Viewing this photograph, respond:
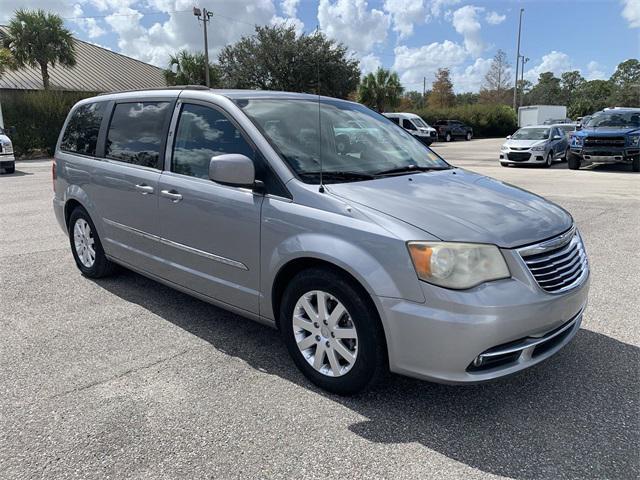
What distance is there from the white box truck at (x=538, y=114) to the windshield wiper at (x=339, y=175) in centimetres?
4170

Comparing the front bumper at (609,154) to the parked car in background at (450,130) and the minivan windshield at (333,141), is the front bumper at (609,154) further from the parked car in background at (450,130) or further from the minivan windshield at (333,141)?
the parked car in background at (450,130)

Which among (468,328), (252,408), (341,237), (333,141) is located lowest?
(252,408)

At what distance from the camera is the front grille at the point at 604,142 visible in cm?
1633

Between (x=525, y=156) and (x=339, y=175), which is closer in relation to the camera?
(x=339, y=175)

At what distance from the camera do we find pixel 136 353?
12.2 feet

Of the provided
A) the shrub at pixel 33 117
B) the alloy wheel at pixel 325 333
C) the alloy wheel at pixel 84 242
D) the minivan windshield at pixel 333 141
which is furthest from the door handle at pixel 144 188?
the shrub at pixel 33 117

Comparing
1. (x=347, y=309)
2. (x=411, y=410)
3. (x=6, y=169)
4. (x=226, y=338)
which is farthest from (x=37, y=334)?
(x=6, y=169)

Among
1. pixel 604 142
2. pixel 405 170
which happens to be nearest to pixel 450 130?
pixel 604 142

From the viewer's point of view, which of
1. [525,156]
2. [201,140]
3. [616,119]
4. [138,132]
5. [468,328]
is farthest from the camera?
[525,156]

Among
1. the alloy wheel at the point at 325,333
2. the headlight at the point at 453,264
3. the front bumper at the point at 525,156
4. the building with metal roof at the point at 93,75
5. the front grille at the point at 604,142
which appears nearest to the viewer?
the headlight at the point at 453,264

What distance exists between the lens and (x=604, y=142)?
16547mm

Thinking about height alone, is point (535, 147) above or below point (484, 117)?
below

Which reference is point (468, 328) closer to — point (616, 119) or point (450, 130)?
point (616, 119)

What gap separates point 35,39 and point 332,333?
119 feet
